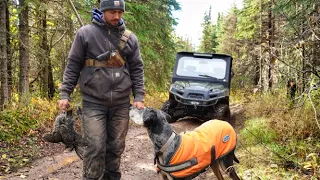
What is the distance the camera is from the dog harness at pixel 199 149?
3.27 metres

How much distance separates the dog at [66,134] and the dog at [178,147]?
671mm

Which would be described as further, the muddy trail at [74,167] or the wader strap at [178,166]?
the muddy trail at [74,167]

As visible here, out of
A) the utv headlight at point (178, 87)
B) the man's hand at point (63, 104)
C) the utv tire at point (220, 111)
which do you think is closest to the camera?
the man's hand at point (63, 104)

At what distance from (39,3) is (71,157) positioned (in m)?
4.19

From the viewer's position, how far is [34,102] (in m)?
7.41

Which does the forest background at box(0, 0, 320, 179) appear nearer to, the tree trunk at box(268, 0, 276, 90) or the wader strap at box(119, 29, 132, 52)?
the tree trunk at box(268, 0, 276, 90)

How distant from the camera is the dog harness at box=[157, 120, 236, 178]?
129 inches

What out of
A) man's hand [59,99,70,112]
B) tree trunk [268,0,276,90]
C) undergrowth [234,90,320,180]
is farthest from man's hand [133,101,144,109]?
tree trunk [268,0,276,90]

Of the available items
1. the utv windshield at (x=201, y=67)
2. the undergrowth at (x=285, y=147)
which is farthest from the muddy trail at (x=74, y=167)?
the utv windshield at (x=201, y=67)

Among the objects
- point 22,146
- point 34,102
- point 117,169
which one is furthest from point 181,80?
point 117,169

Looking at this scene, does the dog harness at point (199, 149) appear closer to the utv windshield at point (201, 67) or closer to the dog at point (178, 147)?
the dog at point (178, 147)

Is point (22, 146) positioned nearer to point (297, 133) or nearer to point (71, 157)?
point (71, 157)

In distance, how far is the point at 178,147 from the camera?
10.9 feet

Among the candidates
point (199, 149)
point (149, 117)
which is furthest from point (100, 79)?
point (199, 149)
